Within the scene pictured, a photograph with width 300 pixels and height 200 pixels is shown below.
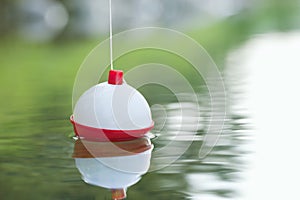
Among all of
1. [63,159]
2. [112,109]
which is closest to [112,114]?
[112,109]

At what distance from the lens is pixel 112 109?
1.12m

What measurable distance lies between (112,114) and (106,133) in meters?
0.03

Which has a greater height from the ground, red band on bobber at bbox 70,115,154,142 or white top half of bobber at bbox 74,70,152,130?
white top half of bobber at bbox 74,70,152,130

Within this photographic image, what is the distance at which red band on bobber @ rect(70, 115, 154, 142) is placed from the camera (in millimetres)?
1124

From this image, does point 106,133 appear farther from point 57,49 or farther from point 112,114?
point 57,49

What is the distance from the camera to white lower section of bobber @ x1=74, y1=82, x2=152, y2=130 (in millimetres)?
1120

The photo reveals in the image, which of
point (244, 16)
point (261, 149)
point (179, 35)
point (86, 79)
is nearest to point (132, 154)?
point (261, 149)

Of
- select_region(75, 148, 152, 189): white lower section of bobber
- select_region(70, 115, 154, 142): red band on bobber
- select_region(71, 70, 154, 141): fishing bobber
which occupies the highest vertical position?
select_region(71, 70, 154, 141): fishing bobber

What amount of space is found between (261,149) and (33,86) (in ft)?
2.36

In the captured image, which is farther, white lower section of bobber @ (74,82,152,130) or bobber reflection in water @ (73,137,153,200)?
white lower section of bobber @ (74,82,152,130)

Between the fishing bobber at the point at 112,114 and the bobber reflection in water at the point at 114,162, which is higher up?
the fishing bobber at the point at 112,114

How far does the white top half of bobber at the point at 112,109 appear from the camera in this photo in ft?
3.67

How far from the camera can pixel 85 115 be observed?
3.74ft

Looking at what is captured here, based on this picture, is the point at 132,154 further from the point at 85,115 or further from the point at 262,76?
the point at 262,76
